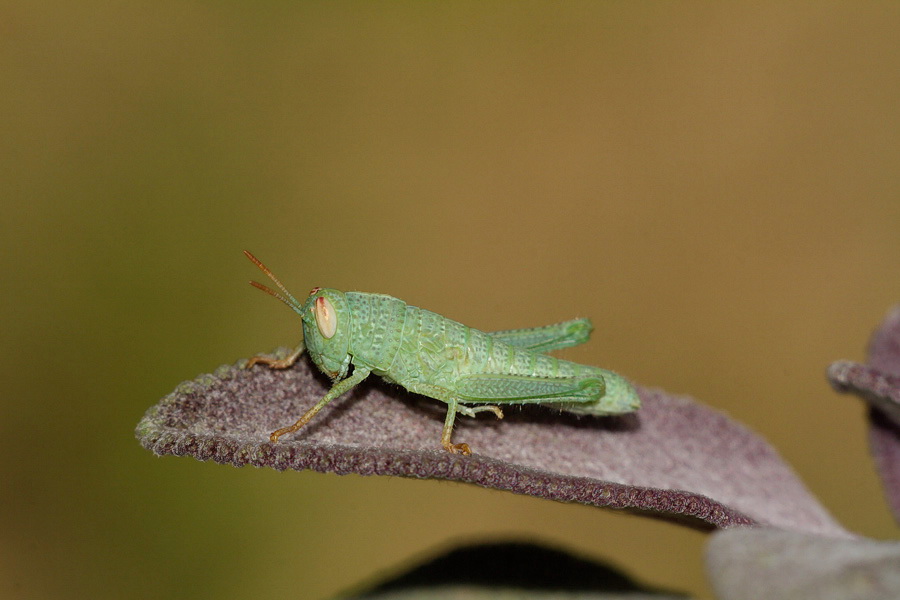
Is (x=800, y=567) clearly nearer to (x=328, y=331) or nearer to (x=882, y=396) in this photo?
(x=882, y=396)

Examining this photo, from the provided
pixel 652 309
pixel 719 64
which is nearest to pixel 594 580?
pixel 652 309

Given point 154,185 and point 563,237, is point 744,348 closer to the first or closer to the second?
point 563,237

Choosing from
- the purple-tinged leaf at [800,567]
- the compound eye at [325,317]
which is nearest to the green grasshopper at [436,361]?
the compound eye at [325,317]

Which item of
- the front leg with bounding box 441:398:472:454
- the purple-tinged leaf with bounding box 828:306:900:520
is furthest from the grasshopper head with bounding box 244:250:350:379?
the purple-tinged leaf with bounding box 828:306:900:520

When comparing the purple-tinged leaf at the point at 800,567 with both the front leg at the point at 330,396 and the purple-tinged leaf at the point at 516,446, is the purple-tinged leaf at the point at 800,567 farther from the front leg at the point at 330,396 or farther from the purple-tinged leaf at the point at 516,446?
the front leg at the point at 330,396

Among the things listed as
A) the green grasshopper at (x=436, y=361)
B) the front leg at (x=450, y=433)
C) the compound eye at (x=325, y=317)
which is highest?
the compound eye at (x=325, y=317)

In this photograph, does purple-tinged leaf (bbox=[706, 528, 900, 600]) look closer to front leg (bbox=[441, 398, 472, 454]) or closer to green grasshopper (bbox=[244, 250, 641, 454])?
front leg (bbox=[441, 398, 472, 454])
